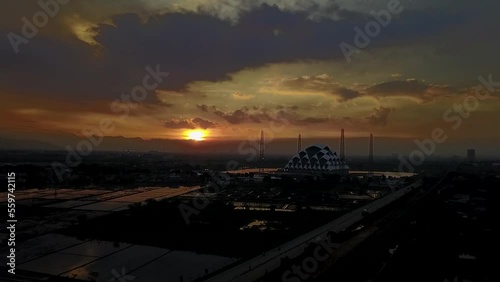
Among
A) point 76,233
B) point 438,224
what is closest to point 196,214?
point 76,233

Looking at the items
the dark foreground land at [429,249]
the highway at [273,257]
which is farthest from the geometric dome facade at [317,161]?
the highway at [273,257]

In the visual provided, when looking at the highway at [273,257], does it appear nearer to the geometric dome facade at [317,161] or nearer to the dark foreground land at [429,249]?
the dark foreground land at [429,249]

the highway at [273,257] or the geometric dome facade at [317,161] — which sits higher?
the geometric dome facade at [317,161]

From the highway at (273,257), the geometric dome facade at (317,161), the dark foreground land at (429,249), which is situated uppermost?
the geometric dome facade at (317,161)

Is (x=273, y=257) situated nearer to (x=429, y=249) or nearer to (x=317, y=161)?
(x=429, y=249)

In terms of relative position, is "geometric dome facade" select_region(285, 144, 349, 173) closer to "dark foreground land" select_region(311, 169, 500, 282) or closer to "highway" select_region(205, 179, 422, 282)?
"dark foreground land" select_region(311, 169, 500, 282)

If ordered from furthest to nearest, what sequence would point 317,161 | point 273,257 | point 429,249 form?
point 317,161 → point 429,249 → point 273,257

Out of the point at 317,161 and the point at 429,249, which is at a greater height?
the point at 317,161

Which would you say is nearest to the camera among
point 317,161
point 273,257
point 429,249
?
point 273,257

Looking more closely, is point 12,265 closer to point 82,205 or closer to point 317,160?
point 82,205

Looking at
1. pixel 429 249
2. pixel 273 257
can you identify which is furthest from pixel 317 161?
pixel 273 257
